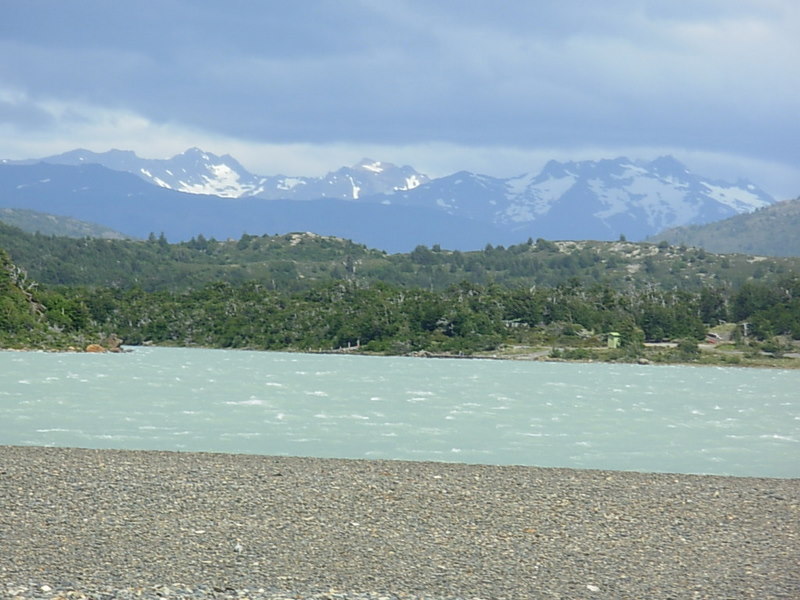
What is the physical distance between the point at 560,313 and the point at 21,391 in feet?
327

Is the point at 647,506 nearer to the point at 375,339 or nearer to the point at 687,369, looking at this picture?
the point at 687,369

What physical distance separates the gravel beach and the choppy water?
8344 mm

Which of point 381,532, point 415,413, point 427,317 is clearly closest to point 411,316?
point 427,317

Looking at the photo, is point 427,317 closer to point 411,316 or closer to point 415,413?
point 411,316

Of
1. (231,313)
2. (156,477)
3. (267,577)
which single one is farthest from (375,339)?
(267,577)

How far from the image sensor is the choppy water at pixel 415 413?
3669 cm

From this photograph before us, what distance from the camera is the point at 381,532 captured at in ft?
62.4

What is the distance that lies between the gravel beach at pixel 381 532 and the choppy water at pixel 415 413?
834cm

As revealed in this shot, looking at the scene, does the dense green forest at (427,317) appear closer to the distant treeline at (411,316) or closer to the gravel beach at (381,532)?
the distant treeline at (411,316)

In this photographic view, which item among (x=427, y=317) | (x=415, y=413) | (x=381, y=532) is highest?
(x=427, y=317)

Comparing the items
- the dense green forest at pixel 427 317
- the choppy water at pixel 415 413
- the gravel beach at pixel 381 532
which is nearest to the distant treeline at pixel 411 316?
the dense green forest at pixel 427 317

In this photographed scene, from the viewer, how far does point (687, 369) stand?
11456 cm

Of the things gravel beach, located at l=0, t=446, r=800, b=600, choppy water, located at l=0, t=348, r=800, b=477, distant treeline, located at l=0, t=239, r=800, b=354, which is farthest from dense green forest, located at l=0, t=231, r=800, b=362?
gravel beach, located at l=0, t=446, r=800, b=600

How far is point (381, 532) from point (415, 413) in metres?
35.7
